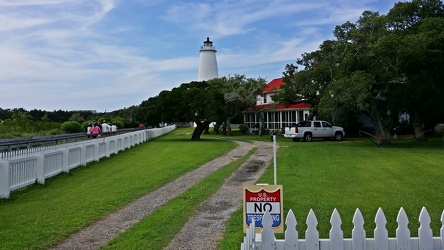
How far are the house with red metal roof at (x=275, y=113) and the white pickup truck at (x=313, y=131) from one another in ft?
24.5

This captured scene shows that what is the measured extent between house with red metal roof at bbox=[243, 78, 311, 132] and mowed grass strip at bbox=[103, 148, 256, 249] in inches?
1199

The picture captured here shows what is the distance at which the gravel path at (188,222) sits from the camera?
6.31 m

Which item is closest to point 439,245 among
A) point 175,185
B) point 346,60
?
point 175,185

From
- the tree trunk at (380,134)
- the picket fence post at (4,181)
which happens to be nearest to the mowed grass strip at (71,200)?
the picket fence post at (4,181)

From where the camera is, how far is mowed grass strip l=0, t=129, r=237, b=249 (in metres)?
6.91

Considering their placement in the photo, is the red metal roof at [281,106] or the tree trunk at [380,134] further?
the red metal roof at [281,106]

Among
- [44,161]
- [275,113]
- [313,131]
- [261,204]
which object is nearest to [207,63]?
[275,113]

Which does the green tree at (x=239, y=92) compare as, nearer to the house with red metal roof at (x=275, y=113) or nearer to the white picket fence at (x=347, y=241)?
the house with red metal roof at (x=275, y=113)

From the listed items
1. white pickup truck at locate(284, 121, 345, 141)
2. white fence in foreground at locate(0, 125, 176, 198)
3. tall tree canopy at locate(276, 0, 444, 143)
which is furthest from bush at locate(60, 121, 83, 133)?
tall tree canopy at locate(276, 0, 444, 143)

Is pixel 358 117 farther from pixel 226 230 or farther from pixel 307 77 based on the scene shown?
pixel 226 230

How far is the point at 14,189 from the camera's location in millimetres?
10711

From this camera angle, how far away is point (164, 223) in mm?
7359

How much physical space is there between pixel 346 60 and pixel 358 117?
636 inches

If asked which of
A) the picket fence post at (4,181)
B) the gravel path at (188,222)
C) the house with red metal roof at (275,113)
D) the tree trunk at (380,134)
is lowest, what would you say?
the gravel path at (188,222)
